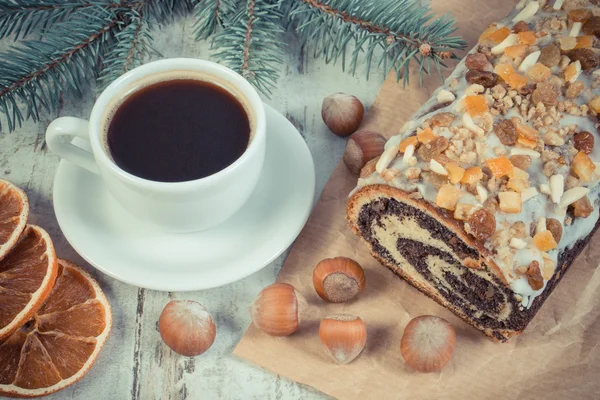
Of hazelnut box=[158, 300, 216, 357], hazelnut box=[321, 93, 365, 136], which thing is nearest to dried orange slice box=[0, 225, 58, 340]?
hazelnut box=[158, 300, 216, 357]

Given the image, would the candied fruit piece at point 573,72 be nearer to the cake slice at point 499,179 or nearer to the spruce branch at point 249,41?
the cake slice at point 499,179

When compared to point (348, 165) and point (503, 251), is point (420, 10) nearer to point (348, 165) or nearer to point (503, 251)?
point (348, 165)

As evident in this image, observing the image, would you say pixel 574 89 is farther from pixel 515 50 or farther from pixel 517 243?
pixel 517 243

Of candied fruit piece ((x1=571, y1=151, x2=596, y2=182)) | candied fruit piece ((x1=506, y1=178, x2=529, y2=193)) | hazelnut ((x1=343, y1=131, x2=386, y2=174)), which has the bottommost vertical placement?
hazelnut ((x1=343, y1=131, x2=386, y2=174))

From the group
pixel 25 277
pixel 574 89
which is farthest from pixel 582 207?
pixel 25 277

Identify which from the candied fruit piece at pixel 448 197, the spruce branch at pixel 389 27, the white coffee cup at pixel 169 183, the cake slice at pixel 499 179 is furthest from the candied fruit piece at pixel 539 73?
the white coffee cup at pixel 169 183

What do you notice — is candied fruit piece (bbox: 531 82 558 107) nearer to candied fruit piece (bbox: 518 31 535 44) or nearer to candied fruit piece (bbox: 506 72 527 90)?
candied fruit piece (bbox: 506 72 527 90)
